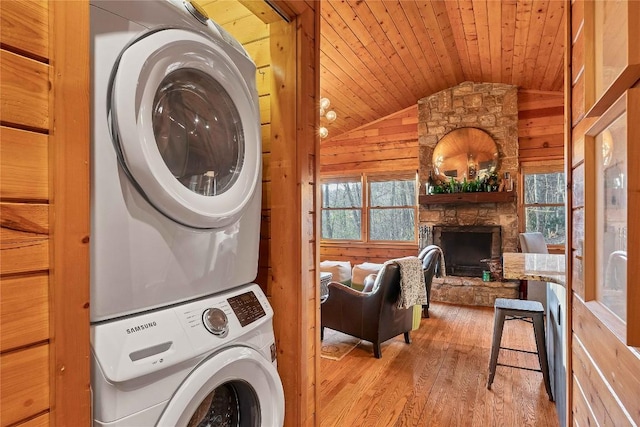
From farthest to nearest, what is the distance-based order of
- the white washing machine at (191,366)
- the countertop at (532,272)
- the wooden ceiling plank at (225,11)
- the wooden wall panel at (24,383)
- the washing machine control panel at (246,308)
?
1. the countertop at (532,272)
2. the wooden ceiling plank at (225,11)
3. the washing machine control panel at (246,308)
4. the white washing machine at (191,366)
5. the wooden wall panel at (24,383)

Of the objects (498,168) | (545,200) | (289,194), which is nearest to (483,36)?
(498,168)

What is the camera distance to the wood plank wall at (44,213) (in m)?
0.63

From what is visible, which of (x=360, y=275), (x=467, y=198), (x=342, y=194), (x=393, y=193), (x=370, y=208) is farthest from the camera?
(x=342, y=194)

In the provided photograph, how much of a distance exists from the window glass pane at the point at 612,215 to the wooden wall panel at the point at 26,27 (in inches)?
50.6

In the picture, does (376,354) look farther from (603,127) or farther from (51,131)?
(51,131)

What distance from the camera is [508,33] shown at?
3662 millimetres

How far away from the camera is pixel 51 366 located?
0.68 m

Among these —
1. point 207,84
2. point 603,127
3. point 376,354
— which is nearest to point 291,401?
point 207,84

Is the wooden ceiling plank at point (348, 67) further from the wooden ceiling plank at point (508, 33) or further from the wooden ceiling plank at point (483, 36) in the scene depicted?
the wooden ceiling plank at point (508, 33)

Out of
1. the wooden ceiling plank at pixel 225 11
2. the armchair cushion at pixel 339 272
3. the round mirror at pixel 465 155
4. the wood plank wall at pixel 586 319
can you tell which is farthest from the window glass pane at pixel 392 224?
the wooden ceiling plank at pixel 225 11

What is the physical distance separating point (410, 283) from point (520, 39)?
9.83 feet

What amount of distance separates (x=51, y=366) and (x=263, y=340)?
64 centimetres

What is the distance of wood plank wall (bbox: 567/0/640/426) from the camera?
2.81 ft

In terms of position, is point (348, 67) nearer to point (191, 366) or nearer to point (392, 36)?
point (392, 36)
